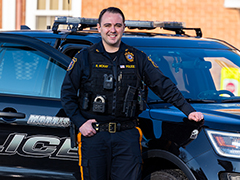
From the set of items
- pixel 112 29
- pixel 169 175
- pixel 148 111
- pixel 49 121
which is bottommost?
pixel 169 175

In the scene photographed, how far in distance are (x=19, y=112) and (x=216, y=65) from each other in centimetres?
173

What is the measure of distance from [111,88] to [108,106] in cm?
12

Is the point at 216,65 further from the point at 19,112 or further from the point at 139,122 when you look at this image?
the point at 19,112

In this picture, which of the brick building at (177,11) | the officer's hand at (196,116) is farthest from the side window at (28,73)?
the brick building at (177,11)

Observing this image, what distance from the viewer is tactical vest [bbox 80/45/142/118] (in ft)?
9.53

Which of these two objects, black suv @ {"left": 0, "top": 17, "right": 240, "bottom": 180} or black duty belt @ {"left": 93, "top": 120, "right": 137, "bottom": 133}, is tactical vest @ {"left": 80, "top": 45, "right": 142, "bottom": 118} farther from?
black suv @ {"left": 0, "top": 17, "right": 240, "bottom": 180}

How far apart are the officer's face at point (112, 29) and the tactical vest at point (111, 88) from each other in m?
0.09

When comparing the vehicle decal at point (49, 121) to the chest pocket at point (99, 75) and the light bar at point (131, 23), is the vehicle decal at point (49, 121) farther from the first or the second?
the light bar at point (131, 23)

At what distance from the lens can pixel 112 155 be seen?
2.94 m

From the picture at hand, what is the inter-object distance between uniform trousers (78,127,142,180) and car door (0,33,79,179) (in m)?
0.36

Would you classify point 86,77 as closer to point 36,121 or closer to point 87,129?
point 87,129

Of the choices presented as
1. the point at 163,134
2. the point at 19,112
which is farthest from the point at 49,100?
the point at 163,134

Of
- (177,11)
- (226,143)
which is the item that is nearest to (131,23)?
(226,143)

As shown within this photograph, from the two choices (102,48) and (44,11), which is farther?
(44,11)
